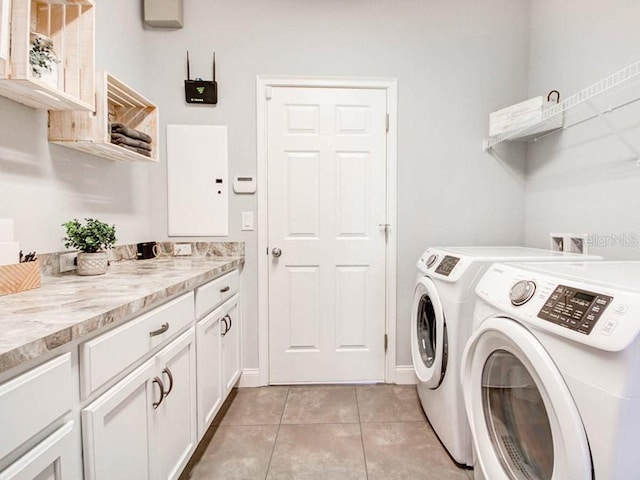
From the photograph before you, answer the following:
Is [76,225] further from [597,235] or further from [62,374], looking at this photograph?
[597,235]

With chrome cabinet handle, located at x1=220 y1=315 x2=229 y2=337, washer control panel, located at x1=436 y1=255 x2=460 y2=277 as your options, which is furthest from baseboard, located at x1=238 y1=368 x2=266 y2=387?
washer control panel, located at x1=436 y1=255 x2=460 y2=277

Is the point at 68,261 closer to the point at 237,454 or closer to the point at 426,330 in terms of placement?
the point at 237,454

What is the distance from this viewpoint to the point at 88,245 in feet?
4.54

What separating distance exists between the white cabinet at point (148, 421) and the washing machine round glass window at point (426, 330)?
120cm

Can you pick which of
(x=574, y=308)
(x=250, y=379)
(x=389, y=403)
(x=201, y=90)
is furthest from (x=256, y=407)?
(x=201, y=90)

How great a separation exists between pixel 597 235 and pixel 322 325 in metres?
1.64

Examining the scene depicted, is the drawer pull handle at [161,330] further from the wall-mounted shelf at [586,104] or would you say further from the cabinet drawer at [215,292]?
the wall-mounted shelf at [586,104]

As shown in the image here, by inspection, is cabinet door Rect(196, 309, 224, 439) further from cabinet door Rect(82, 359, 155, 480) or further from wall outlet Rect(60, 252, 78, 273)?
wall outlet Rect(60, 252, 78, 273)

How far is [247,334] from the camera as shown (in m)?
2.18

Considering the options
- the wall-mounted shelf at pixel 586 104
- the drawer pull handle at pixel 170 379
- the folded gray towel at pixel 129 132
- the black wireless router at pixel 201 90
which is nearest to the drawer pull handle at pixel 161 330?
the drawer pull handle at pixel 170 379

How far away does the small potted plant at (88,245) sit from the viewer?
136 centimetres

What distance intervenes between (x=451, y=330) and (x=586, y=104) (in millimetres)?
1388

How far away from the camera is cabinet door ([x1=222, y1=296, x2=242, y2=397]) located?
1.77 meters

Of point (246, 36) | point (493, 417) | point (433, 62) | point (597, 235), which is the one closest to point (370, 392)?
point (493, 417)
